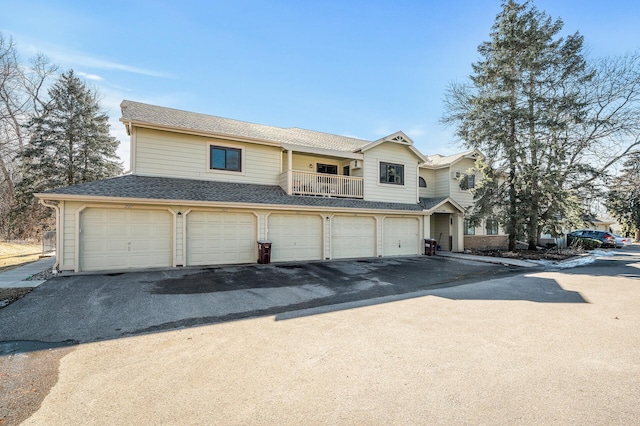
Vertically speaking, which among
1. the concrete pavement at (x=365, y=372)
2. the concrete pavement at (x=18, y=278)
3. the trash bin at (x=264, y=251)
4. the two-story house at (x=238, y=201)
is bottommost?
the concrete pavement at (x=365, y=372)

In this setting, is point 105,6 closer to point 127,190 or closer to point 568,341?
point 127,190

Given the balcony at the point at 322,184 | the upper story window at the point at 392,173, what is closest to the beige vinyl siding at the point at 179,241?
the balcony at the point at 322,184

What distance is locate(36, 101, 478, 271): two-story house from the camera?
10.6 metres

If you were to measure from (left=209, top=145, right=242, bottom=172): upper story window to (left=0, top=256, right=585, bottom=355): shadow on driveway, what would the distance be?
4.87 meters

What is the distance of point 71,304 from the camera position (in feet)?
21.4

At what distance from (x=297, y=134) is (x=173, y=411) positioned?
16.4m

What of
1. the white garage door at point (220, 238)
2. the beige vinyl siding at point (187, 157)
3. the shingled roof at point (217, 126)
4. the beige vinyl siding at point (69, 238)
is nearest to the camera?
the beige vinyl siding at point (69, 238)

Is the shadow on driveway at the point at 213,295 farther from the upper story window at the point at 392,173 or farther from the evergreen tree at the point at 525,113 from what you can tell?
the evergreen tree at the point at 525,113

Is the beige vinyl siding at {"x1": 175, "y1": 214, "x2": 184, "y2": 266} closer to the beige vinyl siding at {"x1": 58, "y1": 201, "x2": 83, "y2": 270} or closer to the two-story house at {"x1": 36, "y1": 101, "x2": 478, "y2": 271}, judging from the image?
the two-story house at {"x1": 36, "y1": 101, "x2": 478, "y2": 271}

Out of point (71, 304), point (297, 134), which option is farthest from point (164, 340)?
point (297, 134)

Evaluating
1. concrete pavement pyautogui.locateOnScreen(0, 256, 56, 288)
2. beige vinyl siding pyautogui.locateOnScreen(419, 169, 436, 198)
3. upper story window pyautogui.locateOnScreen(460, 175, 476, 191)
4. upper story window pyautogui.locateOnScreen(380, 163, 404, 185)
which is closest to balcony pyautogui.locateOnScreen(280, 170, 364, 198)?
upper story window pyautogui.locateOnScreen(380, 163, 404, 185)

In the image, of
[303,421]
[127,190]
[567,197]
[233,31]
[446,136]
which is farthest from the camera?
[446,136]

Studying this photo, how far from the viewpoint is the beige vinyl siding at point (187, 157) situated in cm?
1232

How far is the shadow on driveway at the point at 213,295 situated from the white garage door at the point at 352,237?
2899 millimetres
